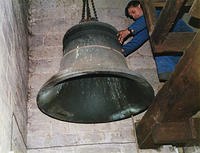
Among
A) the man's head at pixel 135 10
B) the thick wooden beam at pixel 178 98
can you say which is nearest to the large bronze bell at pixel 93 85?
the thick wooden beam at pixel 178 98

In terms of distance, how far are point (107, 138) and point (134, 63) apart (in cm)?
76

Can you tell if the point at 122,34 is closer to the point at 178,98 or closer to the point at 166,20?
the point at 166,20

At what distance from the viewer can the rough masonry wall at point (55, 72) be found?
243 centimetres

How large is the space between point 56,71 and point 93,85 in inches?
31.4

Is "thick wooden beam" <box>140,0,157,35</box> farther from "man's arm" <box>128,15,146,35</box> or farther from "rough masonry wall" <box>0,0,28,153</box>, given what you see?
"rough masonry wall" <box>0,0,28,153</box>

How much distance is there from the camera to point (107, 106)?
2.03m

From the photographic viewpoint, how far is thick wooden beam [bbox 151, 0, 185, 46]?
1810 millimetres

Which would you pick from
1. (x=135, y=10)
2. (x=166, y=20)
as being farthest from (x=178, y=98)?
(x=135, y=10)

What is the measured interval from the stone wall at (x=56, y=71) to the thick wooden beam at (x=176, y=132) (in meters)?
0.18

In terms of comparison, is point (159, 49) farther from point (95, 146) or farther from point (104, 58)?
point (95, 146)

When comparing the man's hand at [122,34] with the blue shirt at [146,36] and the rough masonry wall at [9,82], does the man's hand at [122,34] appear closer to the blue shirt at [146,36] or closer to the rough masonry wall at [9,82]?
the blue shirt at [146,36]

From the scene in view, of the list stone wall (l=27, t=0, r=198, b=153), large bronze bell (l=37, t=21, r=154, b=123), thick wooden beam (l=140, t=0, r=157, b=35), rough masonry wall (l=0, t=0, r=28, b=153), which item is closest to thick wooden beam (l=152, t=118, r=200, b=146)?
stone wall (l=27, t=0, r=198, b=153)

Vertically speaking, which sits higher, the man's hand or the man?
the man's hand

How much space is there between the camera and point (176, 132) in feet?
7.24
